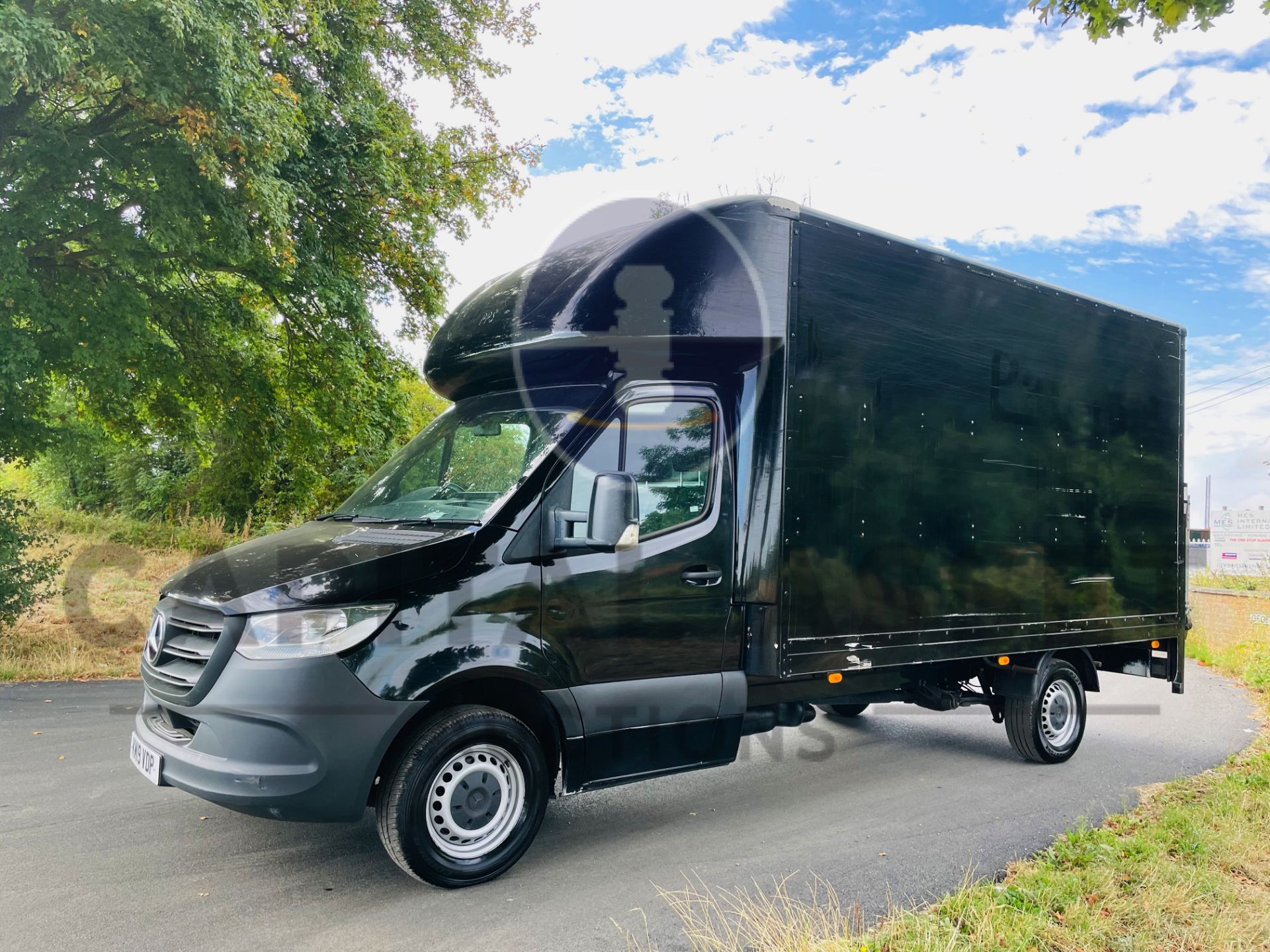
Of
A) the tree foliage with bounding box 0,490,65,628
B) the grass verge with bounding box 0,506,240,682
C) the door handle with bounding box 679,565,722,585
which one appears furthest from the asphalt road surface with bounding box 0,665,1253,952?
the tree foliage with bounding box 0,490,65,628

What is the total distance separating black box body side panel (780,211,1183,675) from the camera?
5254mm

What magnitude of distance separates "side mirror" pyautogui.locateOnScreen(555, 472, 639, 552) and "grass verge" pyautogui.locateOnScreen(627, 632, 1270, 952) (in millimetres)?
1700

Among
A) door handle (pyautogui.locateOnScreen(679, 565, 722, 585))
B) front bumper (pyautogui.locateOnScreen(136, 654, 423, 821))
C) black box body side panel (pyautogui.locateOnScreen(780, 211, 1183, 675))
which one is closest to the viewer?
front bumper (pyautogui.locateOnScreen(136, 654, 423, 821))

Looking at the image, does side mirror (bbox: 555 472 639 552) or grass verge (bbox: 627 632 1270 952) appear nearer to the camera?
grass verge (bbox: 627 632 1270 952)

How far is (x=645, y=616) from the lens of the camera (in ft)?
15.6

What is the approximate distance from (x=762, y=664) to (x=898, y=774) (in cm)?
240

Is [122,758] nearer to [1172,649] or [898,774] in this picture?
[898,774]

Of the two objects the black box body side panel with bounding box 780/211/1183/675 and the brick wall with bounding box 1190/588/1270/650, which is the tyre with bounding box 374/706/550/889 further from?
the brick wall with bounding box 1190/588/1270/650

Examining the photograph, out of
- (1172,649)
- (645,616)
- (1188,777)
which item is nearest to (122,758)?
(645,616)

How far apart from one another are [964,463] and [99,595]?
1321 cm

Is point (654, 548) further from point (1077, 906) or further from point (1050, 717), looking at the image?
point (1050, 717)

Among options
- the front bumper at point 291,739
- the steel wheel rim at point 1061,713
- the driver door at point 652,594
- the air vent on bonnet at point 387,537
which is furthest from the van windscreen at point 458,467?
the steel wheel rim at point 1061,713

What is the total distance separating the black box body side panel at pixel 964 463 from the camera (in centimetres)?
525

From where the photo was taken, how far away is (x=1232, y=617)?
55.5ft
